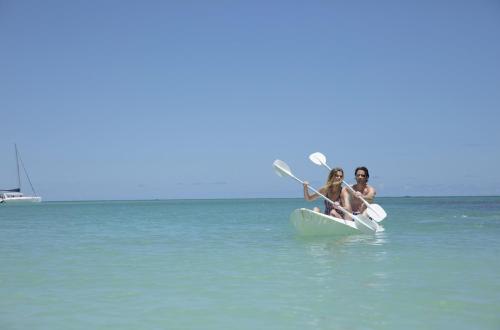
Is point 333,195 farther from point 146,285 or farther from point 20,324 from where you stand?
point 20,324

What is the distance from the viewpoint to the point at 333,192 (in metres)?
11.4

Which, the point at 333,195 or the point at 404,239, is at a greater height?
the point at 333,195

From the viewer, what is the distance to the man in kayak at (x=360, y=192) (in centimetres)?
1146

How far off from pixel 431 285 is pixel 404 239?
18.2ft

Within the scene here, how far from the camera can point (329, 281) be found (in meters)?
5.79

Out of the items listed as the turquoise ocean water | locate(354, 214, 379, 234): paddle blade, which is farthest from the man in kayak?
the turquoise ocean water

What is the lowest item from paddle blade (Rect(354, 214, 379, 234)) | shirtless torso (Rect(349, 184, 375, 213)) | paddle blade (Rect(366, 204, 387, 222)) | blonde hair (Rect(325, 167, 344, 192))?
paddle blade (Rect(354, 214, 379, 234))

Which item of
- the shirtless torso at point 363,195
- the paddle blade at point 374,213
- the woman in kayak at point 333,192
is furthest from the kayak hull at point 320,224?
the shirtless torso at point 363,195

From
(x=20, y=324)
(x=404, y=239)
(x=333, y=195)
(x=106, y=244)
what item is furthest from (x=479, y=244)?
(x=20, y=324)

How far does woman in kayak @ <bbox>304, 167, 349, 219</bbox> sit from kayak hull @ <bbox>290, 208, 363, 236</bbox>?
0.40 meters

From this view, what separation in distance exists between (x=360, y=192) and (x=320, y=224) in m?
1.48

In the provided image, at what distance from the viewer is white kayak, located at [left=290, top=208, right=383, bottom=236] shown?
35.1ft

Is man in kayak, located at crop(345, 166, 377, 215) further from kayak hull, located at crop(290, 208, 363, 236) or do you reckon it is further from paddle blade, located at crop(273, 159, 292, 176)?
paddle blade, located at crop(273, 159, 292, 176)

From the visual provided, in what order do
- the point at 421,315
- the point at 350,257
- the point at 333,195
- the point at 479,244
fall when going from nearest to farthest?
the point at 421,315 → the point at 350,257 → the point at 479,244 → the point at 333,195
